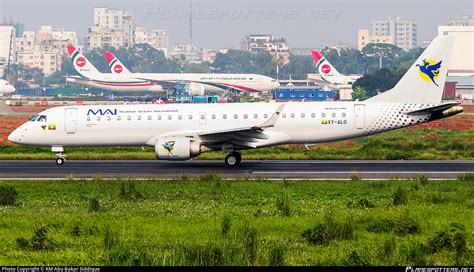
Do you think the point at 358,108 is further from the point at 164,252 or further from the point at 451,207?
the point at 164,252

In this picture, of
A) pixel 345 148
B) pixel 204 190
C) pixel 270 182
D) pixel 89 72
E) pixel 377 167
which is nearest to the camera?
pixel 204 190

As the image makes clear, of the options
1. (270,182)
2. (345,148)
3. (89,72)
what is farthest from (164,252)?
(89,72)

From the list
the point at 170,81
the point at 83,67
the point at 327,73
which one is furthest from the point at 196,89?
the point at 327,73

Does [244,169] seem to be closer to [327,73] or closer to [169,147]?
[169,147]

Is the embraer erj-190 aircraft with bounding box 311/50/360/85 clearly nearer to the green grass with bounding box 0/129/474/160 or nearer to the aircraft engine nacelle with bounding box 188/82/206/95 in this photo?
the aircraft engine nacelle with bounding box 188/82/206/95

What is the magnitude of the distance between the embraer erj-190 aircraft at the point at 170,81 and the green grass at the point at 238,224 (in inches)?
5233

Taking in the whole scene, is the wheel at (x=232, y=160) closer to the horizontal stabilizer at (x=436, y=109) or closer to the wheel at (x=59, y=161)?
the wheel at (x=59, y=161)

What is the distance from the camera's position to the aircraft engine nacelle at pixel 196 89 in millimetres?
166038

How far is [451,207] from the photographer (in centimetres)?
2827

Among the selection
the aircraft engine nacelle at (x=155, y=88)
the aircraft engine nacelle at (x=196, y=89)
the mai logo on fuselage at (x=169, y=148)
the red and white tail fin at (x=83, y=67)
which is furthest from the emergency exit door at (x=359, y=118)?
the red and white tail fin at (x=83, y=67)

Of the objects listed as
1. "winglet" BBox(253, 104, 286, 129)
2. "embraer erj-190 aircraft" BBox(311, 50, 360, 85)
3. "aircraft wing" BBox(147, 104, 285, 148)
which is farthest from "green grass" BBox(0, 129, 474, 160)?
"embraer erj-190 aircraft" BBox(311, 50, 360, 85)

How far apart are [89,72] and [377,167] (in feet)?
486

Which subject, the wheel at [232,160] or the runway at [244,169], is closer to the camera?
the runway at [244,169]

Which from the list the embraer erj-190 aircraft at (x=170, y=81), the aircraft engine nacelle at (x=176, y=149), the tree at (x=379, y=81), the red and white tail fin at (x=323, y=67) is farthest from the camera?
the red and white tail fin at (x=323, y=67)
